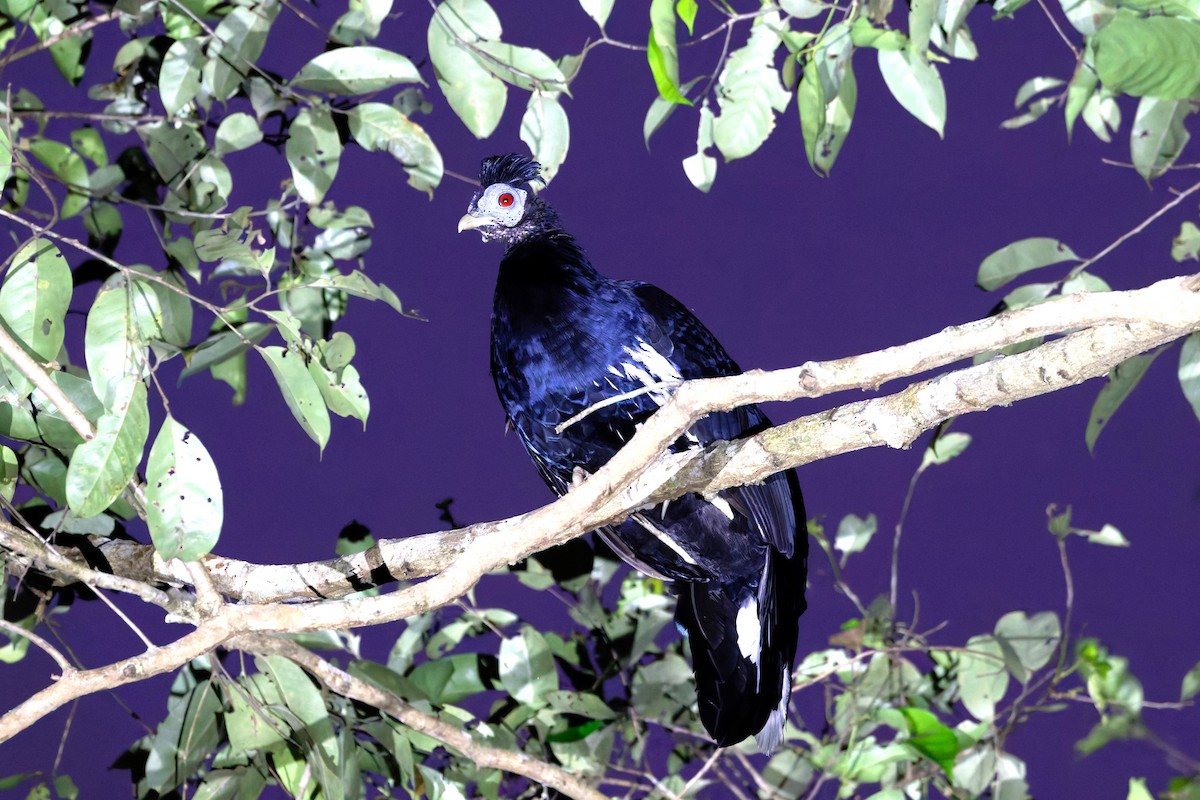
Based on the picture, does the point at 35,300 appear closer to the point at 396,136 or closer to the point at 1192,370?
the point at 396,136

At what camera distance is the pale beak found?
71.7 inches

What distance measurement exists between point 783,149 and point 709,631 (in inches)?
53.5

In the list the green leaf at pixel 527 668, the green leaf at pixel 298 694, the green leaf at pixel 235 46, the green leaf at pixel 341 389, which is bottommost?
the green leaf at pixel 527 668

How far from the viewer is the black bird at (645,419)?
159 centimetres

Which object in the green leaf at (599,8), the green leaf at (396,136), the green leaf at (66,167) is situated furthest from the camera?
the green leaf at (66,167)

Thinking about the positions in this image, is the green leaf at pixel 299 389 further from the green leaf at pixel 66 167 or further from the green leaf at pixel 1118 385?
the green leaf at pixel 1118 385

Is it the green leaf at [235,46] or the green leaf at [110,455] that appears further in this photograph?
the green leaf at [235,46]

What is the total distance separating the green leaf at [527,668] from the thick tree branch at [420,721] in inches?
4.1

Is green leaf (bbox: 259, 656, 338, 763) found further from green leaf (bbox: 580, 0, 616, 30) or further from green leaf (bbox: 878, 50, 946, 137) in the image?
green leaf (bbox: 878, 50, 946, 137)

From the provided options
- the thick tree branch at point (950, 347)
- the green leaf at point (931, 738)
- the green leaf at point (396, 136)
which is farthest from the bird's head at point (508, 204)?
the green leaf at point (931, 738)

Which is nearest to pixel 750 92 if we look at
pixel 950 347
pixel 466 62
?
pixel 466 62

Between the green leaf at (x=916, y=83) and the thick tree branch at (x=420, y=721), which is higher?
the green leaf at (x=916, y=83)

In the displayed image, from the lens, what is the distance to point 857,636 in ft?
6.64

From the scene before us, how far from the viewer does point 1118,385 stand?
1211 mm
